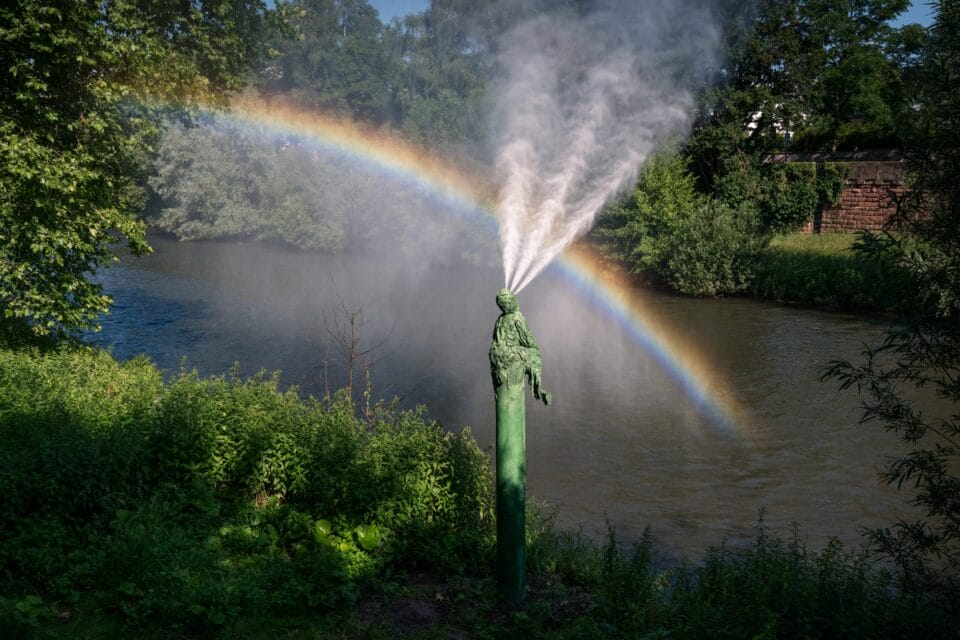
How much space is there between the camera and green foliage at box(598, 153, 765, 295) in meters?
30.1

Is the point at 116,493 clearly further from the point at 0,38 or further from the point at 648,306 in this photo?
the point at 648,306

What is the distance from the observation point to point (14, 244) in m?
11.6

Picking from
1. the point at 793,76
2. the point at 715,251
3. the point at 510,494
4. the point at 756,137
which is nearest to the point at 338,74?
the point at 756,137

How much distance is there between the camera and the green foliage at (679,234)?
30078 millimetres

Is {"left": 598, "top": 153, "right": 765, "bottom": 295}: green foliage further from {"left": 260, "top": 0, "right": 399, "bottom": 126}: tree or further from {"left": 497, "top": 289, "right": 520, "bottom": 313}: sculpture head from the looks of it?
{"left": 260, "top": 0, "right": 399, "bottom": 126}: tree

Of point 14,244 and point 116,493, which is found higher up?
point 14,244

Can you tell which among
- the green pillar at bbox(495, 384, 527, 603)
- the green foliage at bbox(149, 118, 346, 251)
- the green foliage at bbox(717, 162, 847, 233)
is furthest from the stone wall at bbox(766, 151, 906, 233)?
the green pillar at bbox(495, 384, 527, 603)

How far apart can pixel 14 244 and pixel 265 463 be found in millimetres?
6456

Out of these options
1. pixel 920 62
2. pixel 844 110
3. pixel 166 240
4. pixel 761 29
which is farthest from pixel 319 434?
pixel 166 240

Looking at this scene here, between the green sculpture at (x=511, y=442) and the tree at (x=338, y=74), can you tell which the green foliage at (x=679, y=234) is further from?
the tree at (x=338, y=74)

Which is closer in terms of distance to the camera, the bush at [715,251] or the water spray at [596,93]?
the water spray at [596,93]

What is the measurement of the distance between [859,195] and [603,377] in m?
20.7

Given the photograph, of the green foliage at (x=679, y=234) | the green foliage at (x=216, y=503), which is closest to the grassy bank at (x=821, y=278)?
the green foliage at (x=679, y=234)

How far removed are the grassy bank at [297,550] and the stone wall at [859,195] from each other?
2907 cm
